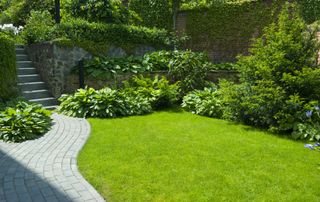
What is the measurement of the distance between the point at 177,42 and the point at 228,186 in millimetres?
9784

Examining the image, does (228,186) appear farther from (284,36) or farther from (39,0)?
(39,0)

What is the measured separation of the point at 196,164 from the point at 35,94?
6058 mm

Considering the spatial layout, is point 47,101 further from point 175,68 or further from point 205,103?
point 205,103

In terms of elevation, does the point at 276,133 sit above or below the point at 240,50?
below

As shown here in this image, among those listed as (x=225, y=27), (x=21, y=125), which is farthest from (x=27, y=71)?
(x=225, y=27)

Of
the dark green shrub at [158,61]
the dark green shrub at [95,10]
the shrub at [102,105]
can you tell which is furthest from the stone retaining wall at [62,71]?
the dark green shrub at [95,10]

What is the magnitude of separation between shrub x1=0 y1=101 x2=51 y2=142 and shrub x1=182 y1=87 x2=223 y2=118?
3.61 metres

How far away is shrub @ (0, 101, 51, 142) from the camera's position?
18.0 feet

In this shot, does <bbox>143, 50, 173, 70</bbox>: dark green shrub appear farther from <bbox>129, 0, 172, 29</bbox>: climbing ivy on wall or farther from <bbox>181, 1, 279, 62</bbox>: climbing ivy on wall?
<bbox>129, 0, 172, 29</bbox>: climbing ivy on wall

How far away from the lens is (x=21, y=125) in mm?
5598

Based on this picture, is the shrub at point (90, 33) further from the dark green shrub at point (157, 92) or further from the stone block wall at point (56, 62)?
the dark green shrub at point (157, 92)

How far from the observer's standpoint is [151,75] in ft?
32.1

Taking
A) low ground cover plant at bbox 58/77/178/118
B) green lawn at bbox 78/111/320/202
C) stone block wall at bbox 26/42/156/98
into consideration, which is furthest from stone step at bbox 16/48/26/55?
green lawn at bbox 78/111/320/202

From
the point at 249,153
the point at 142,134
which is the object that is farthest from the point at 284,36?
the point at 142,134
